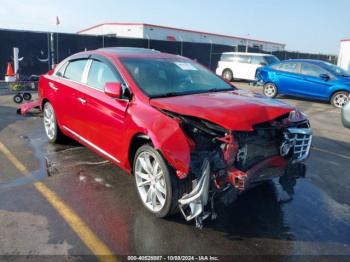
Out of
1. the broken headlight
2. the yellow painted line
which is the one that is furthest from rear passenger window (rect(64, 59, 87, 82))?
the broken headlight

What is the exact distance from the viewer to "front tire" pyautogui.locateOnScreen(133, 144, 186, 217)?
11.4ft

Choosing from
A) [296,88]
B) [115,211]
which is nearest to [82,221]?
[115,211]

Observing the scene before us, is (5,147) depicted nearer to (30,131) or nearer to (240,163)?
(30,131)

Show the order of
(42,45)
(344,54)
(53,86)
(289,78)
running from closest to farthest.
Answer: (53,86)
(289,78)
(42,45)
(344,54)

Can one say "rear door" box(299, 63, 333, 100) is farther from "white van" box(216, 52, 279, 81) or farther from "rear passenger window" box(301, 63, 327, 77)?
"white van" box(216, 52, 279, 81)

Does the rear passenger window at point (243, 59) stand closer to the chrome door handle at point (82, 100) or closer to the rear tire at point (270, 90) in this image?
the rear tire at point (270, 90)

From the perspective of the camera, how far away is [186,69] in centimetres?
494

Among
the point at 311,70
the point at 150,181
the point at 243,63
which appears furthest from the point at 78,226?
the point at 243,63

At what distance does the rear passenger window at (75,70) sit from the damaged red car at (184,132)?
43 centimetres

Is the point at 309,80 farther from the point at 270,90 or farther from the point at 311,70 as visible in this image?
the point at 270,90

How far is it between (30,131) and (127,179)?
3.43m

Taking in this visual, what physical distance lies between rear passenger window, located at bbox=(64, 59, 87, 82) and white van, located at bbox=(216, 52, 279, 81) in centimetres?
1513

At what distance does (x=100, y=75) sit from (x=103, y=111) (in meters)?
0.65

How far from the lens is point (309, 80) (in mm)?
12727
